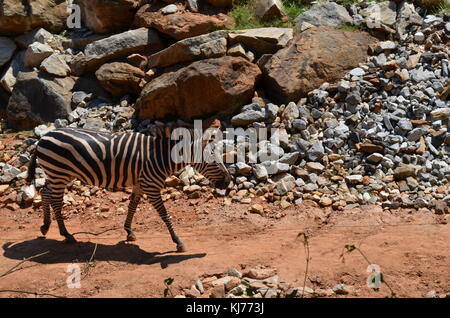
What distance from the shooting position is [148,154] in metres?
7.41

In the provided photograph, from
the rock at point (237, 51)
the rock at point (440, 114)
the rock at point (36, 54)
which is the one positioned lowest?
the rock at point (440, 114)

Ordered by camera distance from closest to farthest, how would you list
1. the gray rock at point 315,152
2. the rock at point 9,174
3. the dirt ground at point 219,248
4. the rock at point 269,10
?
the dirt ground at point 219,248, the gray rock at point 315,152, the rock at point 9,174, the rock at point 269,10

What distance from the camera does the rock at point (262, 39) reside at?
10750 mm

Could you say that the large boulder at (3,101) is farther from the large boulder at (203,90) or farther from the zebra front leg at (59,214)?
the zebra front leg at (59,214)

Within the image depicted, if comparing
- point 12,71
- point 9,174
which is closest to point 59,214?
point 9,174

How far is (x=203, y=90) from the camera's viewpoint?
33.0 ft

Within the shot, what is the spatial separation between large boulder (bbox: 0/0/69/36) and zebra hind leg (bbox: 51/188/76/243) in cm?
646

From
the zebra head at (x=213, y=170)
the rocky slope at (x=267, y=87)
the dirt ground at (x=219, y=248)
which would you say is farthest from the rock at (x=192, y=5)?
the zebra head at (x=213, y=170)

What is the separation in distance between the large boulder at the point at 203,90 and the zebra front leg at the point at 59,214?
326 centimetres

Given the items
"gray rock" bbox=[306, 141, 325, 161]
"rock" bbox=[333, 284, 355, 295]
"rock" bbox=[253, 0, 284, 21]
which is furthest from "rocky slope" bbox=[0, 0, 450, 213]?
"rock" bbox=[333, 284, 355, 295]

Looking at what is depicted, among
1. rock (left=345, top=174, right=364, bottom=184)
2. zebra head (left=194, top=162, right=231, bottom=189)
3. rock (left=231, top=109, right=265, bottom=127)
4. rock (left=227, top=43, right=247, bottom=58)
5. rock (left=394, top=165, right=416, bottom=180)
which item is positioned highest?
rock (left=227, top=43, right=247, bottom=58)

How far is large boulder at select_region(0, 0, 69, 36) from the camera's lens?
12211 millimetres

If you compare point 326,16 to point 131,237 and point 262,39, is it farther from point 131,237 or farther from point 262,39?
point 131,237

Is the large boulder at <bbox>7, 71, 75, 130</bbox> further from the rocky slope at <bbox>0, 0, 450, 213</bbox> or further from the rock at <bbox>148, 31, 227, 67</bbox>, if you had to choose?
the rock at <bbox>148, 31, 227, 67</bbox>
